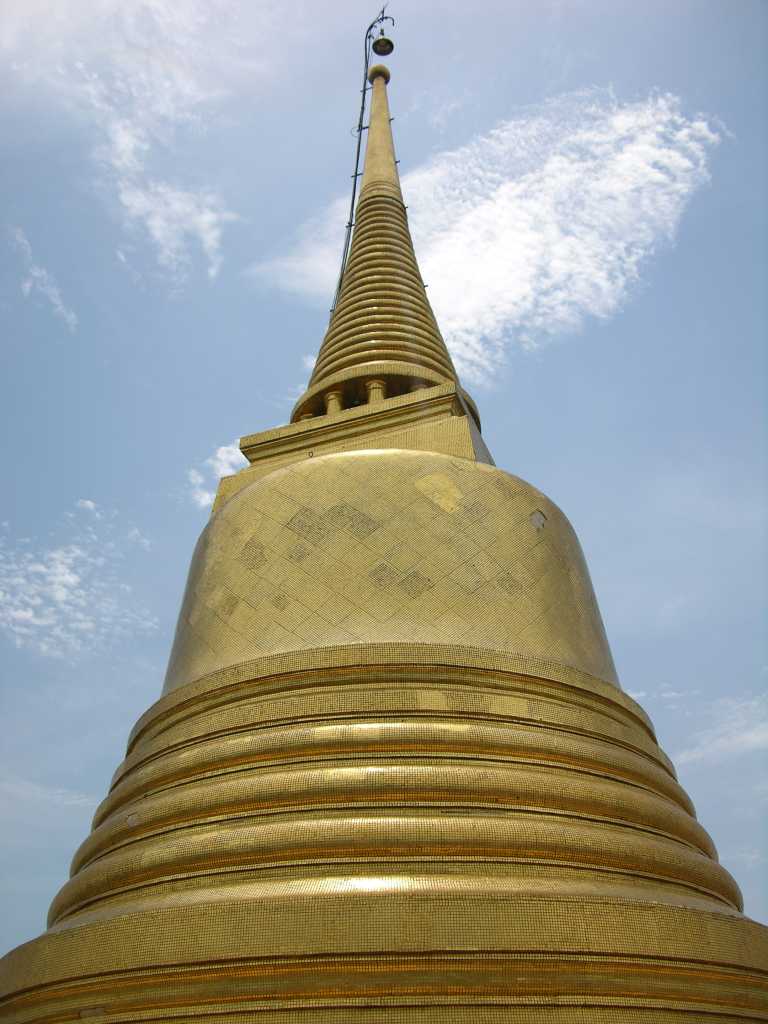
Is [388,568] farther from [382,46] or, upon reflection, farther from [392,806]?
[382,46]

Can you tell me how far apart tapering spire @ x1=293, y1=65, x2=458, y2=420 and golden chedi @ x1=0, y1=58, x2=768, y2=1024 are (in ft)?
8.40

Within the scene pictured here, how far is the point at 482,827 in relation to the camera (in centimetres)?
565

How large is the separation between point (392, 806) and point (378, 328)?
26.7 feet

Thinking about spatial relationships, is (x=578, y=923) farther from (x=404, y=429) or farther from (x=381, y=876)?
(x=404, y=429)

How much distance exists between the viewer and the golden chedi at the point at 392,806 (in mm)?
4883

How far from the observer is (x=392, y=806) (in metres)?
5.79

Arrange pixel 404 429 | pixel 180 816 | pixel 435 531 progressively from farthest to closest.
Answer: pixel 404 429 < pixel 435 531 < pixel 180 816

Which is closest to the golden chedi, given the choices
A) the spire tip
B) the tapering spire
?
the tapering spire

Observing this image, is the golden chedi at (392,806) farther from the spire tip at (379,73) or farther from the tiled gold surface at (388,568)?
the spire tip at (379,73)

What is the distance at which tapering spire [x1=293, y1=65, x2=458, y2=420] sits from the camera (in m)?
11.9

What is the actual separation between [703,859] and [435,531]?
133 inches

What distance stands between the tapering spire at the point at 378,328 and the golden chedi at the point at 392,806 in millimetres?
2560

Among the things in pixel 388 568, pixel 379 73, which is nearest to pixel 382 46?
pixel 379 73

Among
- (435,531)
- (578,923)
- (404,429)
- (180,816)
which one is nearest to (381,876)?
(578,923)
